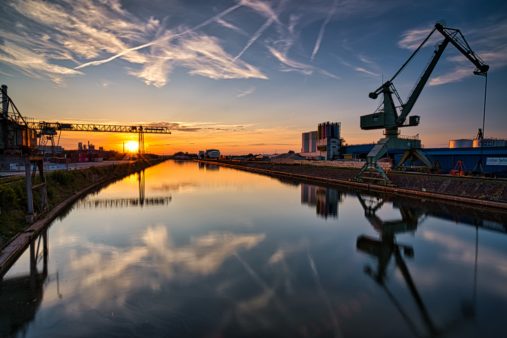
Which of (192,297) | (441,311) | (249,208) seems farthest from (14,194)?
(441,311)

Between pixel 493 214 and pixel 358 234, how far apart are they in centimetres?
1214

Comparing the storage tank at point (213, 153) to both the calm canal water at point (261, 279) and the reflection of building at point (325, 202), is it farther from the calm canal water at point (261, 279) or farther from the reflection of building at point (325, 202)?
the calm canal water at point (261, 279)

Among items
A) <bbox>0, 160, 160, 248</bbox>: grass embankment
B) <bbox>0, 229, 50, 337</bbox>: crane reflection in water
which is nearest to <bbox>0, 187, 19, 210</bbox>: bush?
<bbox>0, 160, 160, 248</bbox>: grass embankment

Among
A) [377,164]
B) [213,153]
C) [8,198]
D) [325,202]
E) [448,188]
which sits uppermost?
[213,153]

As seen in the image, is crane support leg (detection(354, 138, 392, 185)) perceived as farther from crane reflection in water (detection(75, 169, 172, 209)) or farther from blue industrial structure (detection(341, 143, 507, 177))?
crane reflection in water (detection(75, 169, 172, 209))

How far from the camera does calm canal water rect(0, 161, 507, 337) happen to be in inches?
287

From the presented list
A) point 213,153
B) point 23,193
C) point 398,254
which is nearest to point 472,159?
point 398,254

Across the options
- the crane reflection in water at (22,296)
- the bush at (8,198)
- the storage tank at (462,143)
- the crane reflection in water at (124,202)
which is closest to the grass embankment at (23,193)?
the bush at (8,198)

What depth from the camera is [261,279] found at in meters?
10.0

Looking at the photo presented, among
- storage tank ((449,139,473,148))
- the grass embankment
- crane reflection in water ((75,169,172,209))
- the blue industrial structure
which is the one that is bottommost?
crane reflection in water ((75,169,172,209))

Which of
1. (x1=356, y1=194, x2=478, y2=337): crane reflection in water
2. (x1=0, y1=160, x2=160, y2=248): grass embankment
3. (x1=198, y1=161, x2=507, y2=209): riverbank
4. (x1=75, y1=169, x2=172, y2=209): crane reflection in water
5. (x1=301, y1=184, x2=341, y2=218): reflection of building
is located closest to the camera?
(x1=356, y1=194, x2=478, y2=337): crane reflection in water

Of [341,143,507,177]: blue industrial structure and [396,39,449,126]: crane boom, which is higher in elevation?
[396,39,449,126]: crane boom

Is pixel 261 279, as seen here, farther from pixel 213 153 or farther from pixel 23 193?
pixel 213 153

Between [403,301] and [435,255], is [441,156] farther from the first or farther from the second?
[403,301]
